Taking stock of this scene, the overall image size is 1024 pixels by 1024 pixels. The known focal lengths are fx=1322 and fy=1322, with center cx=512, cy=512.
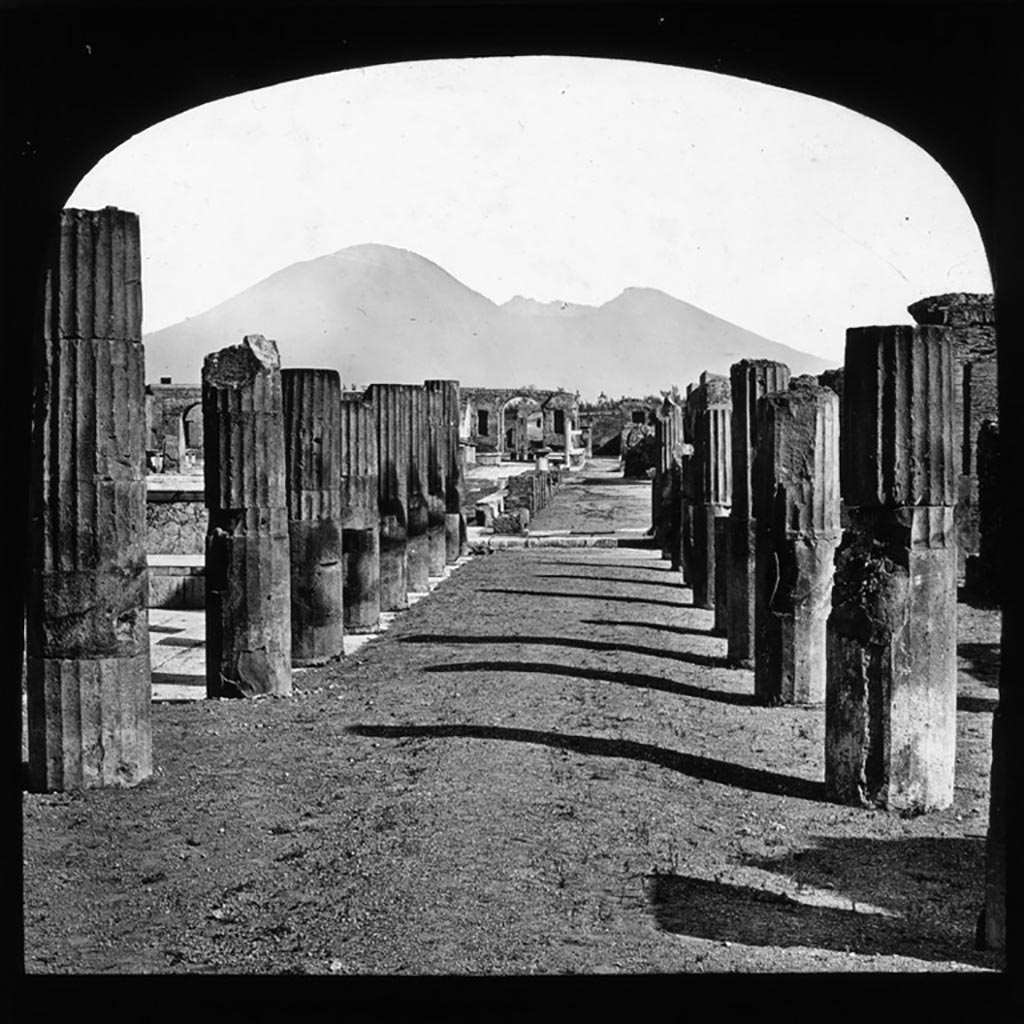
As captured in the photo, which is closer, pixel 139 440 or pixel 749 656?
pixel 139 440

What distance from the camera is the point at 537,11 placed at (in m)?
5.15

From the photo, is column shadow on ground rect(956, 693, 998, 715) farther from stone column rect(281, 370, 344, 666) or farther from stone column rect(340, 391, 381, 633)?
stone column rect(340, 391, 381, 633)

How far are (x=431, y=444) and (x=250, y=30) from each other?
15950 mm

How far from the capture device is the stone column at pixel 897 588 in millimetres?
7734

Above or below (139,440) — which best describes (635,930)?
below

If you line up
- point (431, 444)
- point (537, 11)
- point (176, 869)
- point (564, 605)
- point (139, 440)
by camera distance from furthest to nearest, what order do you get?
point (431, 444)
point (564, 605)
point (139, 440)
point (176, 869)
point (537, 11)

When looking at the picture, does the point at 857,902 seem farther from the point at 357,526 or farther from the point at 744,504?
the point at 357,526

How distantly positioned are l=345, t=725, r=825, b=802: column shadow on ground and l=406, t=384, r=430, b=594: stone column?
9011mm

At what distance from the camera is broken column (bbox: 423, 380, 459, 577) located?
833 inches

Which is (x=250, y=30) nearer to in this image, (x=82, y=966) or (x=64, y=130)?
(x=64, y=130)

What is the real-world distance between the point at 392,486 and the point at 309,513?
498 centimetres

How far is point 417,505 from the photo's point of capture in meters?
19.0

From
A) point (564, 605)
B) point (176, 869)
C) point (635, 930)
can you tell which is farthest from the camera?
point (564, 605)

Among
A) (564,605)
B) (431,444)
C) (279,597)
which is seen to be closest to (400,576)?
(564,605)
